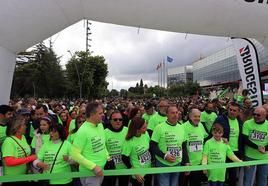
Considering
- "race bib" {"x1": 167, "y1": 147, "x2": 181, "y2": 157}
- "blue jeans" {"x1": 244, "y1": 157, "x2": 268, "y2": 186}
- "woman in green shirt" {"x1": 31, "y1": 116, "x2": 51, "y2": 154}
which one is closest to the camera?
"woman in green shirt" {"x1": 31, "y1": 116, "x2": 51, "y2": 154}

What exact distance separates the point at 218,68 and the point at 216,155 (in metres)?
Answer: 86.9

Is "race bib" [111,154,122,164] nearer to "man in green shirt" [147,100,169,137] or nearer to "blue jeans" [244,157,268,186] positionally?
"man in green shirt" [147,100,169,137]

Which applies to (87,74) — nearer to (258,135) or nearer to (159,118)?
(159,118)

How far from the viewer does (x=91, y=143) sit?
3.14 meters

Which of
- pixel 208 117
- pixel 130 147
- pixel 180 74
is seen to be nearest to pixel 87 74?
pixel 208 117

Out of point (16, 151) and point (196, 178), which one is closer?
point (16, 151)

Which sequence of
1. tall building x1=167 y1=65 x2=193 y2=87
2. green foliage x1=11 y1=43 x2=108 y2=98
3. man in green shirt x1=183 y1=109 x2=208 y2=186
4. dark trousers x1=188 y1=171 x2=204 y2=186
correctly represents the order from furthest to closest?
tall building x1=167 y1=65 x2=193 y2=87
green foliage x1=11 y1=43 x2=108 y2=98
dark trousers x1=188 y1=171 x2=204 y2=186
man in green shirt x1=183 y1=109 x2=208 y2=186

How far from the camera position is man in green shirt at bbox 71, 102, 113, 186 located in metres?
3.04

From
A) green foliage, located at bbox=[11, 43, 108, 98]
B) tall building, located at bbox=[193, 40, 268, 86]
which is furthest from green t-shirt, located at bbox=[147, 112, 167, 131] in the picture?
tall building, located at bbox=[193, 40, 268, 86]

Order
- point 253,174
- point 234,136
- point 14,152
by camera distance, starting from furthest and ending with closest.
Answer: point 234,136 → point 253,174 → point 14,152

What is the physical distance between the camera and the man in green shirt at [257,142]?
4.54 meters

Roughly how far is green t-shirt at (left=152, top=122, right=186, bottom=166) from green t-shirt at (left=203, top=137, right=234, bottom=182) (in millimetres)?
579

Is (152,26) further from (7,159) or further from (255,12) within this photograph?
(7,159)

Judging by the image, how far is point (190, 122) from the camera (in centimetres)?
445
